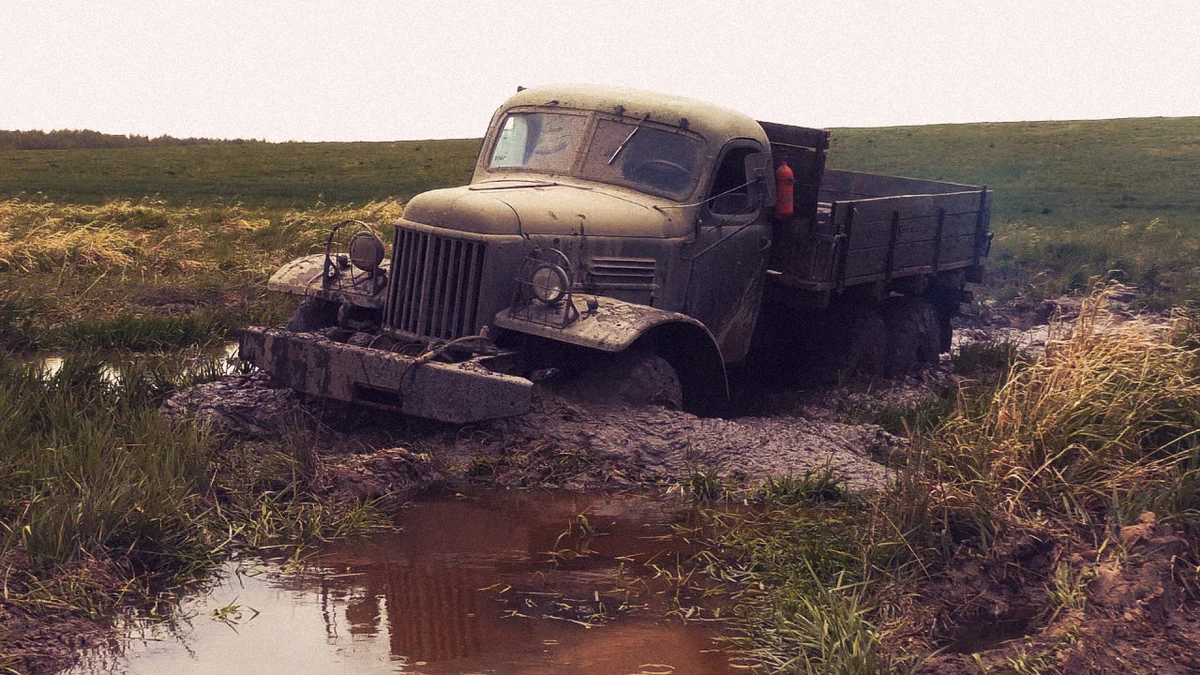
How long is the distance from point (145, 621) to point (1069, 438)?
4002 mm

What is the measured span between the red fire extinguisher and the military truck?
16 millimetres

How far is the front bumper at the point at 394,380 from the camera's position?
7.24m

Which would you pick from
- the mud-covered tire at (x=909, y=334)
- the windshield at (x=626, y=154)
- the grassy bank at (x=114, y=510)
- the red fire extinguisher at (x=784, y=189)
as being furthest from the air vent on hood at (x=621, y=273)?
the mud-covered tire at (x=909, y=334)

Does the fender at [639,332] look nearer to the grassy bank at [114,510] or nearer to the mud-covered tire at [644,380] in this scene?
the mud-covered tire at [644,380]

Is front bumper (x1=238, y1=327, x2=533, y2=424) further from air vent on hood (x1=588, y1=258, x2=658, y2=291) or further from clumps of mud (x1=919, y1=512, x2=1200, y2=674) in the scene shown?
clumps of mud (x1=919, y1=512, x2=1200, y2=674)

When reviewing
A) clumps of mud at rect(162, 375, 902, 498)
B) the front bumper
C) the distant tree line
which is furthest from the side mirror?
the distant tree line

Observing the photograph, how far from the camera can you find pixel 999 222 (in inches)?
1113

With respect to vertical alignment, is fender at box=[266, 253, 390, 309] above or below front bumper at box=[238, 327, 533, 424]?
above

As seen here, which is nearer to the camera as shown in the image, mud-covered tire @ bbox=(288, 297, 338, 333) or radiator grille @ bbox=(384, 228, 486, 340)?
radiator grille @ bbox=(384, 228, 486, 340)

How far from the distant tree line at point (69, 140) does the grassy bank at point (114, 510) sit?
48.8 meters

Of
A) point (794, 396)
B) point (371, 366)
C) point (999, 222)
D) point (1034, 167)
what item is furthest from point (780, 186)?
point (1034, 167)

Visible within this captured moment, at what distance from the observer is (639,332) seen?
748 cm

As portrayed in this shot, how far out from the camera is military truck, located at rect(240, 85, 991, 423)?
768 cm

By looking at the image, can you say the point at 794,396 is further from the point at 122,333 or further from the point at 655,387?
the point at 122,333
